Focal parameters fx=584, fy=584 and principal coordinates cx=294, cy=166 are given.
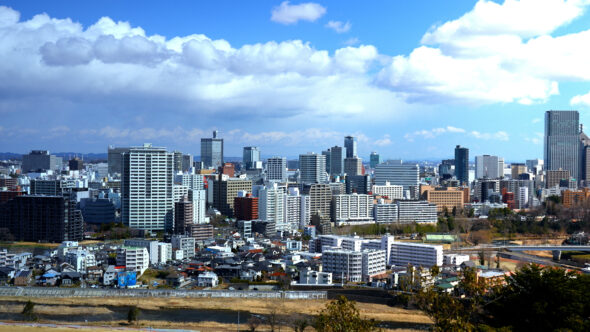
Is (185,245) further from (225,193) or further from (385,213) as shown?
(385,213)

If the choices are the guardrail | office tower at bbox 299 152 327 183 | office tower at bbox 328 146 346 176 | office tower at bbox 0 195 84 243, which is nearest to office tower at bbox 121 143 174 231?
office tower at bbox 0 195 84 243

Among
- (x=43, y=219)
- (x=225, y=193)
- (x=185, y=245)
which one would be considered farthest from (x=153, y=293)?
(x=225, y=193)

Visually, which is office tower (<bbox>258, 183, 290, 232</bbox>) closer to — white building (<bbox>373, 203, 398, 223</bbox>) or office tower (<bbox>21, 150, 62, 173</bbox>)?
white building (<bbox>373, 203, 398, 223</bbox>)

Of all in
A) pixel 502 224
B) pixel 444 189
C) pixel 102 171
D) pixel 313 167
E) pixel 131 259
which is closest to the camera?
pixel 131 259

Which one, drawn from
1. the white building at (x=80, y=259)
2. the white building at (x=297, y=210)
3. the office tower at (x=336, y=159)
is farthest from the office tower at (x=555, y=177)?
the white building at (x=80, y=259)

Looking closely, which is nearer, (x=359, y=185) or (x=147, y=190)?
(x=147, y=190)

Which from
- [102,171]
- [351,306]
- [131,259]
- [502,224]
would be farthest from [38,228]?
[102,171]

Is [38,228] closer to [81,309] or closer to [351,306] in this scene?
[81,309]
